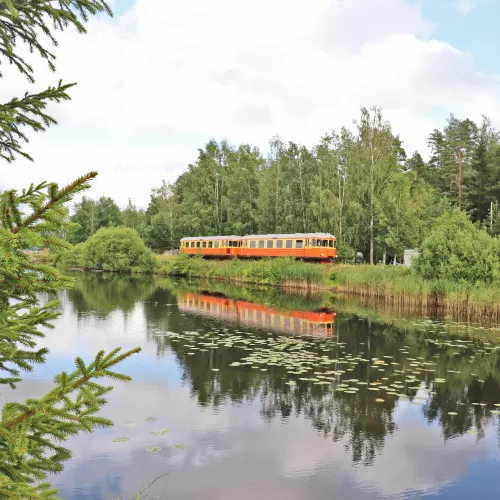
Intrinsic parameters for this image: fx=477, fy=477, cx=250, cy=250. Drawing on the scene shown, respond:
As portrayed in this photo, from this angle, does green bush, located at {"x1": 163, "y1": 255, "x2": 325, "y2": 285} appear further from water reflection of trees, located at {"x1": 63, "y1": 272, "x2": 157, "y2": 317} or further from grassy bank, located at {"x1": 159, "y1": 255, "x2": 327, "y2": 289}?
water reflection of trees, located at {"x1": 63, "y1": 272, "x2": 157, "y2": 317}

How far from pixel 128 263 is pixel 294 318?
113 feet

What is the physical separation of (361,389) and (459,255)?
51.6 ft

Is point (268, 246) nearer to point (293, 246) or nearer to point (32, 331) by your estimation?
point (293, 246)

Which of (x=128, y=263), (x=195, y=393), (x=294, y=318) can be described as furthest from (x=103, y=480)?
(x=128, y=263)

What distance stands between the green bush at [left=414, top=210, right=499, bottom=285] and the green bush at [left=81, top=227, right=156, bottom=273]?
3271cm

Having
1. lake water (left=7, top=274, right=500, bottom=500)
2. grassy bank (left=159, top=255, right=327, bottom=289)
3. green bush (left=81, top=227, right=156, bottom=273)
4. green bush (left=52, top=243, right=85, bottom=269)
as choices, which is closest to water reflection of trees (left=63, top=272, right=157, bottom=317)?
lake water (left=7, top=274, right=500, bottom=500)

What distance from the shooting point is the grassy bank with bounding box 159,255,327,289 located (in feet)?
107

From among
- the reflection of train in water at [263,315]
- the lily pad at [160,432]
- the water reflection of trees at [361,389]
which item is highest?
the reflection of train in water at [263,315]

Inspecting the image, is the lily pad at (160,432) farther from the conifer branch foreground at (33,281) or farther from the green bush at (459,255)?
the green bush at (459,255)

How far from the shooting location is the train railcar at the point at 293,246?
114 feet

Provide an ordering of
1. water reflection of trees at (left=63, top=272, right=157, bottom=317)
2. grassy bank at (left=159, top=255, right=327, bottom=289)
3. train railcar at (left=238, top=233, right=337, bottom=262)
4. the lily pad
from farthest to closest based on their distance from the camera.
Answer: train railcar at (left=238, top=233, right=337, bottom=262), grassy bank at (left=159, top=255, right=327, bottom=289), water reflection of trees at (left=63, top=272, right=157, bottom=317), the lily pad

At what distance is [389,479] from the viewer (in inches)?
268

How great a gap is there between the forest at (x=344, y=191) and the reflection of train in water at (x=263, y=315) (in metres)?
8.76

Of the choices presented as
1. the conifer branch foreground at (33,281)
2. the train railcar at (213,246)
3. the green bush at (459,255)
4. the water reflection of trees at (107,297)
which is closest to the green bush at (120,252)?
the train railcar at (213,246)
